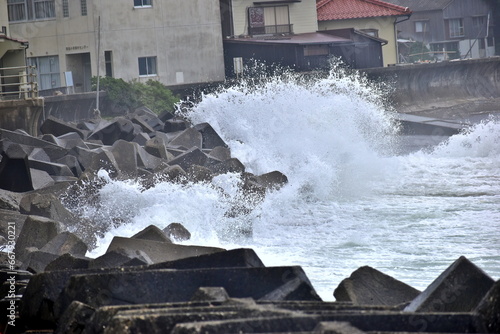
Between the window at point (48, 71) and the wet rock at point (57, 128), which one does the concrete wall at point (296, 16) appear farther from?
the wet rock at point (57, 128)

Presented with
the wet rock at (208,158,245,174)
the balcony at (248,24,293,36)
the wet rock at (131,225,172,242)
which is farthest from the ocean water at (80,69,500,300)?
the balcony at (248,24,293,36)

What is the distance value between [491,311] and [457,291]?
3.30ft

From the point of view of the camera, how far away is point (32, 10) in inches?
1321

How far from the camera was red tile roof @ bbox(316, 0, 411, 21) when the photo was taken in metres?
39.7

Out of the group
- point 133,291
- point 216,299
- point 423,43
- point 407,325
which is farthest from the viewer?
point 423,43

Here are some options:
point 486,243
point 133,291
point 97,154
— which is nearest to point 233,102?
point 97,154

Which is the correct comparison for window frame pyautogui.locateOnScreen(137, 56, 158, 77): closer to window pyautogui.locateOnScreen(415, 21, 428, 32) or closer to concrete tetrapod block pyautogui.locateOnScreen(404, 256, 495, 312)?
window pyautogui.locateOnScreen(415, 21, 428, 32)

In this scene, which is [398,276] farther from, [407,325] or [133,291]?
[407,325]

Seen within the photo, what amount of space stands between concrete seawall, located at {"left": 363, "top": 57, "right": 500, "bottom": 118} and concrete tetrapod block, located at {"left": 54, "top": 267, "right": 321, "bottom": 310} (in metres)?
27.5

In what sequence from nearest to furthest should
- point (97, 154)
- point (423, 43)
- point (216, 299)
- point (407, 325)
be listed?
point (407, 325)
point (216, 299)
point (97, 154)
point (423, 43)

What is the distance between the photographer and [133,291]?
231 inches

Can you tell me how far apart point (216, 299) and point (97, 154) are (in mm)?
10136

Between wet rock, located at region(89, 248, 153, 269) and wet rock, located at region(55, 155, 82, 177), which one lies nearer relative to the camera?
wet rock, located at region(89, 248, 153, 269)

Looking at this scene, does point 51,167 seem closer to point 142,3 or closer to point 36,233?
point 36,233
